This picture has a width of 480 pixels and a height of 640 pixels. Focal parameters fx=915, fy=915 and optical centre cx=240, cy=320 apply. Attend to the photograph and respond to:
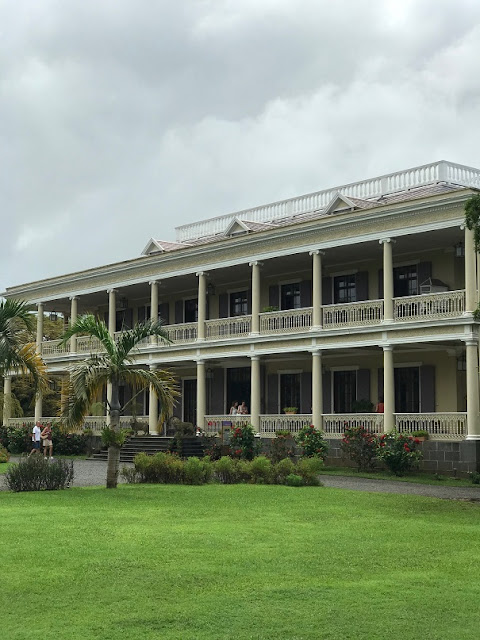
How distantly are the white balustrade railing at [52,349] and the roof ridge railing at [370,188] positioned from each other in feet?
29.2

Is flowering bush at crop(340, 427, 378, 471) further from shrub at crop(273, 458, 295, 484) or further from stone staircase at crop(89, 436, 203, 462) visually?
stone staircase at crop(89, 436, 203, 462)

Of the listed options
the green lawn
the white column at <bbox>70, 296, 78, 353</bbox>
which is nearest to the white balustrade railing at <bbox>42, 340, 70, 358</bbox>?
the white column at <bbox>70, 296, 78, 353</bbox>

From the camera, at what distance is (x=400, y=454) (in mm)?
24141

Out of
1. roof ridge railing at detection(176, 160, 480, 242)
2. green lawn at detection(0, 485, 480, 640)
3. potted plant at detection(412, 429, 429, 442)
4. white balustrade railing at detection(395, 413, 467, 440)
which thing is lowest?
green lawn at detection(0, 485, 480, 640)

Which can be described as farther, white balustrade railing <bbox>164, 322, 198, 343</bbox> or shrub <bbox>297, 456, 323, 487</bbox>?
white balustrade railing <bbox>164, 322, 198, 343</bbox>

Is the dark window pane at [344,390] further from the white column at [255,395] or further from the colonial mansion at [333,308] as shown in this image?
the white column at [255,395]

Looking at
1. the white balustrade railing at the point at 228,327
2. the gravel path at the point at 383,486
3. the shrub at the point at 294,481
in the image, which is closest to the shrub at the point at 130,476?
the gravel path at the point at 383,486

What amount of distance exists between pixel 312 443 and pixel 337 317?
413 cm

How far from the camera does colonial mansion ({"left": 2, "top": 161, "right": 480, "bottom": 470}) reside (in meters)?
25.0

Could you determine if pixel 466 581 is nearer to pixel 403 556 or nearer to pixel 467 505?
pixel 403 556

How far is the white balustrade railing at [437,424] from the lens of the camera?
2459 centimetres

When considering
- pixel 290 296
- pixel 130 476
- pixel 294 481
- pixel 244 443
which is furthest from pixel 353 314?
pixel 130 476

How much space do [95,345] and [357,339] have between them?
1394 cm

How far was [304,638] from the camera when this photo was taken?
6.89 meters
